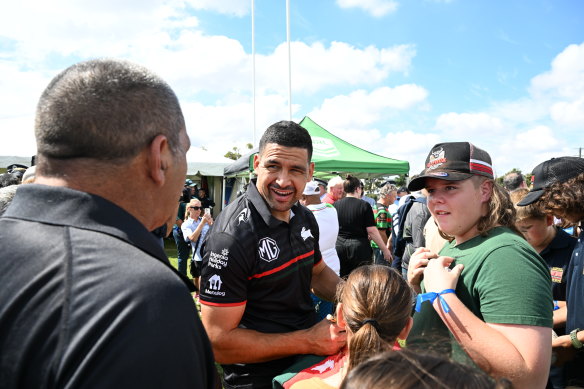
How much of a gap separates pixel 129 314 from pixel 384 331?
108cm

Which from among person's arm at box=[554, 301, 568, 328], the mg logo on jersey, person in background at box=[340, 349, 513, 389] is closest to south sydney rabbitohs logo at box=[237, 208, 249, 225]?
the mg logo on jersey

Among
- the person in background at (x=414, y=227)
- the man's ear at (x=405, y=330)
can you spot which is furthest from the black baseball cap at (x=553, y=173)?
the person in background at (x=414, y=227)

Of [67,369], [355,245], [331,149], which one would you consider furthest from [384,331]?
[331,149]

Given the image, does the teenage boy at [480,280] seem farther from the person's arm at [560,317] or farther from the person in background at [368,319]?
the person's arm at [560,317]

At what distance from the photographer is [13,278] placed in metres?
0.80

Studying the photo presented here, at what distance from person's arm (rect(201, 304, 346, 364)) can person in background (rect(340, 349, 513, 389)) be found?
3.56 feet

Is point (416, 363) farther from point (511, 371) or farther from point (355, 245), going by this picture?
point (355, 245)

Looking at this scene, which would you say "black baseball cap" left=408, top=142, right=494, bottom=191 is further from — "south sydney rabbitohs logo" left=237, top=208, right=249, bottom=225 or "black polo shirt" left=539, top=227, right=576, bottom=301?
"black polo shirt" left=539, top=227, right=576, bottom=301

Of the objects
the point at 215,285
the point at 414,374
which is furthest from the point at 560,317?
the point at 414,374

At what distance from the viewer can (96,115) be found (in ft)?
3.24

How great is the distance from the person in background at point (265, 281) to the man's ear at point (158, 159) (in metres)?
0.91

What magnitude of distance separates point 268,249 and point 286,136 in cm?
75

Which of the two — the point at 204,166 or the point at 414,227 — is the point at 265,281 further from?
the point at 204,166

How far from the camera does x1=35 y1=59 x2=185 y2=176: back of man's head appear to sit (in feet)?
3.22
